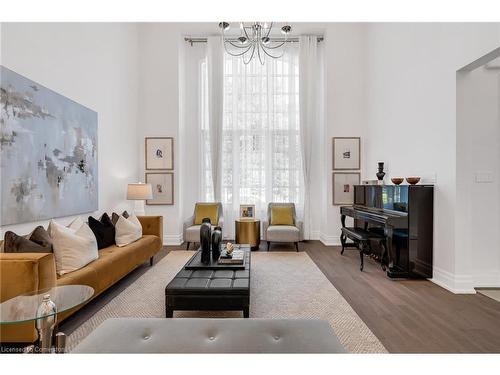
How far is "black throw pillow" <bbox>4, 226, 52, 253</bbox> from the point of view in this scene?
2.21m

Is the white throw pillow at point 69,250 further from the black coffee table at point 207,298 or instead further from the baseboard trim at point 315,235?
the baseboard trim at point 315,235

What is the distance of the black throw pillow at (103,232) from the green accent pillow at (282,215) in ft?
9.82

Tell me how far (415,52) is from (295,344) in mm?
4447

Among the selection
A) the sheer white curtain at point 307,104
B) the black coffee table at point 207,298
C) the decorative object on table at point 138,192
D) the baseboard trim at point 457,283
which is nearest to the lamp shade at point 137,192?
the decorative object on table at point 138,192

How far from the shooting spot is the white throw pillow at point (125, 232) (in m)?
3.81

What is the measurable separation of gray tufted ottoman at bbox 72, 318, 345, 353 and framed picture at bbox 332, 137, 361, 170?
4855 mm

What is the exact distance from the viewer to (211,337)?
141 cm

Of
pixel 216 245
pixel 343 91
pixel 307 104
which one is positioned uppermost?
pixel 343 91

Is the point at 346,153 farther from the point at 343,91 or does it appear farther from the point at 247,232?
the point at 247,232

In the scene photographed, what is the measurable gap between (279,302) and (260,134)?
4168 mm

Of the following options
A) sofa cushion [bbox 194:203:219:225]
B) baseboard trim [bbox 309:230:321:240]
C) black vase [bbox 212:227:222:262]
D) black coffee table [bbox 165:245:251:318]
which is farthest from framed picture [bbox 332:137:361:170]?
black coffee table [bbox 165:245:251:318]

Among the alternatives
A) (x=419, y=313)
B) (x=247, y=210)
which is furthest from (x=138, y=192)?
(x=419, y=313)

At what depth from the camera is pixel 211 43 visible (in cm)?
616

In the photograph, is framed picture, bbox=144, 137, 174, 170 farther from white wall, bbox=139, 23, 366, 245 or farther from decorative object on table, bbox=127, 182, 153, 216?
decorative object on table, bbox=127, 182, 153, 216
